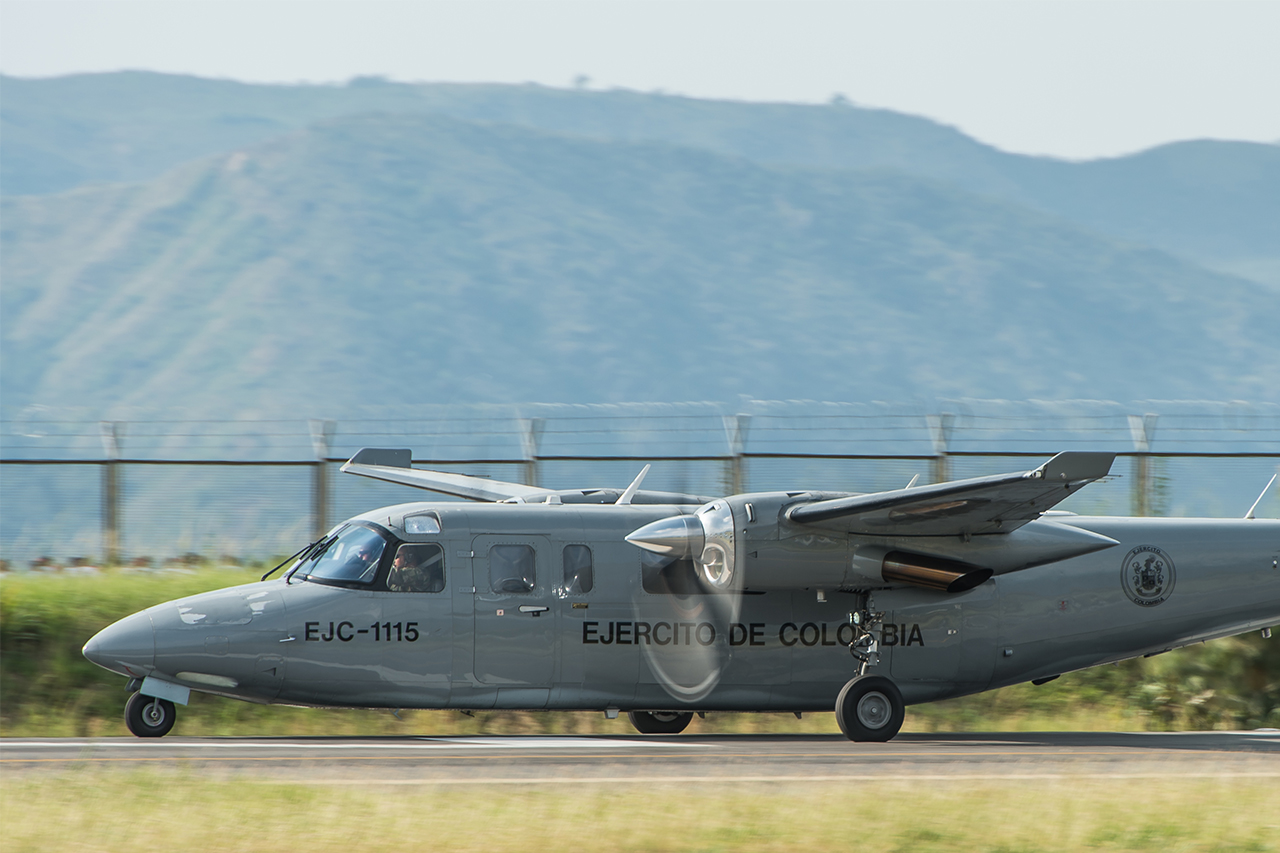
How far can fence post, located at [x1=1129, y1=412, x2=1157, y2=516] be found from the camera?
21.4 meters

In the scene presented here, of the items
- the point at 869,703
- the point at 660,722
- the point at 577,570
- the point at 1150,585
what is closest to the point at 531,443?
the point at 660,722

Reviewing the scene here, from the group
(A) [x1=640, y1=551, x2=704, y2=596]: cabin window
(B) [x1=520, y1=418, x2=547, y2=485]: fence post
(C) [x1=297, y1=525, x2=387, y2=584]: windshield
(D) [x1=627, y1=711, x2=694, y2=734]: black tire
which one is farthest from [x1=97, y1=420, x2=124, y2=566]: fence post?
(A) [x1=640, y1=551, x2=704, y2=596]: cabin window

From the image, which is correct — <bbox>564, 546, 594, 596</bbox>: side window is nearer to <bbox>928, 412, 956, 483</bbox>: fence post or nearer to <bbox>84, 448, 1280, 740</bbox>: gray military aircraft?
<bbox>84, 448, 1280, 740</bbox>: gray military aircraft

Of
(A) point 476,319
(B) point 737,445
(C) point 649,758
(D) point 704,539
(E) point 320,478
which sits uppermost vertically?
(A) point 476,319

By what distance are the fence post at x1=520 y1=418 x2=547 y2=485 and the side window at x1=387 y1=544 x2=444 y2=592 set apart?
22.2 ft

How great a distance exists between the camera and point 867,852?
906 centimetres

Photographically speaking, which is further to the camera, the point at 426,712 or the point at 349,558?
the point at 426,712

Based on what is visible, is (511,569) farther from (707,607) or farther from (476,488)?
(476,488)

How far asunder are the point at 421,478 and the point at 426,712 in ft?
10.1

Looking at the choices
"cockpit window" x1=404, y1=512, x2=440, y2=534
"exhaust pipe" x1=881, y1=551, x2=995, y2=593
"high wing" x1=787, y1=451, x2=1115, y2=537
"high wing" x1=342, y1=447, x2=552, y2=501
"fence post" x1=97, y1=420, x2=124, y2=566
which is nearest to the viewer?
"high wing" x1=787, y1=451, x2=1115, y2=537

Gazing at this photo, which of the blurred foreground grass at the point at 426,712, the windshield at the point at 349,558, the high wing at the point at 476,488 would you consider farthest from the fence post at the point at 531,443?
the windshield at the point at 349,558

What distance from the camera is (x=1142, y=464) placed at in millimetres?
21422

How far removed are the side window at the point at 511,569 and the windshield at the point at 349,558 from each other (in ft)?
3.82

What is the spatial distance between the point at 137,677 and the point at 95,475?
336 inches
